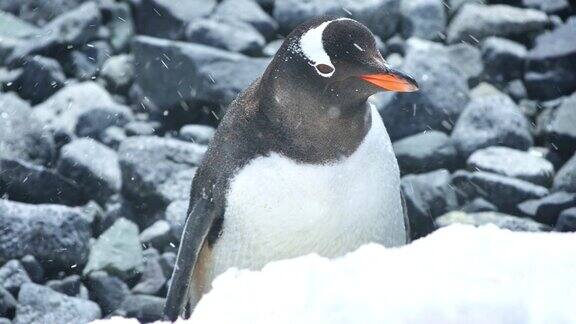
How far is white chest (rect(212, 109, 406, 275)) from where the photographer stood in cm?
205

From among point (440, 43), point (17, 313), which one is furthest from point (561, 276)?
point (440, 43)

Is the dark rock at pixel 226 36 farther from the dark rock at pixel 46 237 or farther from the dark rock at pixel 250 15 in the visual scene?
the dark rock at pixel 46 237

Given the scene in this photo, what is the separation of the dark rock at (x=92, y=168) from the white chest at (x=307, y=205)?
118 centimetres

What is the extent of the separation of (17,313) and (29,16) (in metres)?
1.95

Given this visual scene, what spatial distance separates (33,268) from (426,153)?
1277 millimetres

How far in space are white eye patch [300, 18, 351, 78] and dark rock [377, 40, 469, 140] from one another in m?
Answer: 1.48

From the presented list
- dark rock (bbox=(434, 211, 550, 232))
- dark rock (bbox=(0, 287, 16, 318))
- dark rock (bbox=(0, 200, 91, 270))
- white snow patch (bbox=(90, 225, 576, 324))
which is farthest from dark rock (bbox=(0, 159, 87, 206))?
white snow patch (bbox=(90, 225, 576, 324))

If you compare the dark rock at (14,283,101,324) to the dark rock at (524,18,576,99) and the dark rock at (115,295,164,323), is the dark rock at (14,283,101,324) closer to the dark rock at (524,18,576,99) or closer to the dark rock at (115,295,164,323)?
the dark rock at (115,295,164,323)

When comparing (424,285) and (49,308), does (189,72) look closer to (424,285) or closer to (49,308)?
(49,308)

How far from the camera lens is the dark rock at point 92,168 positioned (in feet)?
10.8

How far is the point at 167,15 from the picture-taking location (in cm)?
413

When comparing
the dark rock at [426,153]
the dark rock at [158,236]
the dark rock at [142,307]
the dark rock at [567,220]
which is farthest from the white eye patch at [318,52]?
the dark rock at [426,153]

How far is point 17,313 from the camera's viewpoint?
2705mm

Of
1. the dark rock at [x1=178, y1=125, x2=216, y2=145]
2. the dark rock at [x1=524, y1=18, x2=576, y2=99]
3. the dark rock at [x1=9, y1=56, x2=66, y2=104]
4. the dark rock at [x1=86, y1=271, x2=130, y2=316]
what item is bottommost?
the dark rock at [x1=9, y1=56, x2=66, y2=104]
